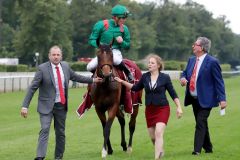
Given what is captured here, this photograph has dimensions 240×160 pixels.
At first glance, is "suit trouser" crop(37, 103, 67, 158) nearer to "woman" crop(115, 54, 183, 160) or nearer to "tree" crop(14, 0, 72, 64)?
"woman" crop(115, 54, 183, 160)

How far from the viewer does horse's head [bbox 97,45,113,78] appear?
11375 millimetres

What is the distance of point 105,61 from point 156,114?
4.66 ft

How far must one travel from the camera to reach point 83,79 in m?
11.4

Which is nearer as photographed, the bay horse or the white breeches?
the bay horse

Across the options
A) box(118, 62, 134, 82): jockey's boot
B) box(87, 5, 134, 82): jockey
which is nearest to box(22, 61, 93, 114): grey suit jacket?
box(87, 5, 134, 82): jockey

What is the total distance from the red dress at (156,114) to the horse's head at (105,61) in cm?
106

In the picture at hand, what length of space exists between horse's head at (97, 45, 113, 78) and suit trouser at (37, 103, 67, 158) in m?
1.11

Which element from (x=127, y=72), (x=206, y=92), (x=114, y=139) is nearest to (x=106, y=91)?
(x=127, y=72)

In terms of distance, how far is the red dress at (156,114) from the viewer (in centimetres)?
1077

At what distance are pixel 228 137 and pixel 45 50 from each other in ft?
259

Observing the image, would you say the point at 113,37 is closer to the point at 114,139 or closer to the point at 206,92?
the point at 206,92

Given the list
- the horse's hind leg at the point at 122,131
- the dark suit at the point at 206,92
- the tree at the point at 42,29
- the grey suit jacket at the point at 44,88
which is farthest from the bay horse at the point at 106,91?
the tree at the point at 42,29

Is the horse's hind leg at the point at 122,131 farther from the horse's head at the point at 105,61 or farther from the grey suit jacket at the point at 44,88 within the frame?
the grey suit jacket at the point at 44,88

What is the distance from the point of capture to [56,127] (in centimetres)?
1095
